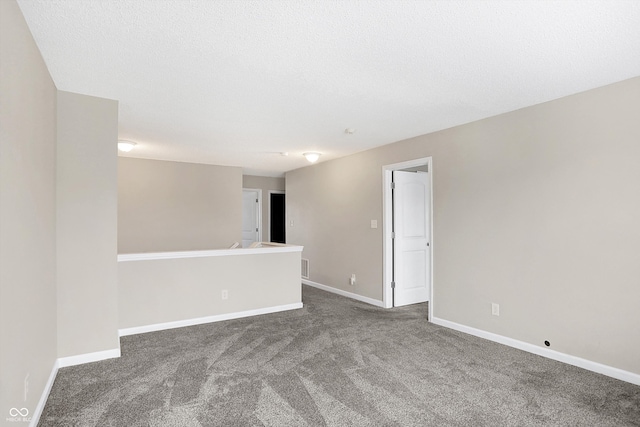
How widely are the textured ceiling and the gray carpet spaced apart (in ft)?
7.62

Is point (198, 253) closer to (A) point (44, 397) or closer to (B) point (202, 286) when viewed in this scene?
(B) point (202, 286)

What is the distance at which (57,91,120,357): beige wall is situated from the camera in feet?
9.39

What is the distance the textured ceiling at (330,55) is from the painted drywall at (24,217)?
0.24m

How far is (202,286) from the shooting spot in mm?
4250

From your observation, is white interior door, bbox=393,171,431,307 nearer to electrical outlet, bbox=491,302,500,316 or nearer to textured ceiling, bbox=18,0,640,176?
electrical outlet, bbox=491,302,500,316

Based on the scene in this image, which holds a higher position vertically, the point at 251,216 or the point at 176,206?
the point at 176,206

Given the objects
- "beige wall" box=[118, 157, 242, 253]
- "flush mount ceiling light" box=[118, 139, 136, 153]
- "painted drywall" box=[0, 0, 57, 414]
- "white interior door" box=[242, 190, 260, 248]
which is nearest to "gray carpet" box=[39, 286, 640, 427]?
"painted drywall" box=[0, 0, 57, 414]

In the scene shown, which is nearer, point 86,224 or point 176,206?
point 86,224

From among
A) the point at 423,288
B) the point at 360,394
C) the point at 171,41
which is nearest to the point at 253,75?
the point at 171,41

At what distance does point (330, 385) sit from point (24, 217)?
223 centimetres

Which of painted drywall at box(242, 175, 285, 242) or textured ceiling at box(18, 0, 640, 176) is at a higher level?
textured ceiling at box(18, 0, 640, 176)

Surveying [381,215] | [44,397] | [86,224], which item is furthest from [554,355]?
[86,224]

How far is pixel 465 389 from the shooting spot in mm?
2527

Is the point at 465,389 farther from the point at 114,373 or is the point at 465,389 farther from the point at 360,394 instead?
the point at 114,373
